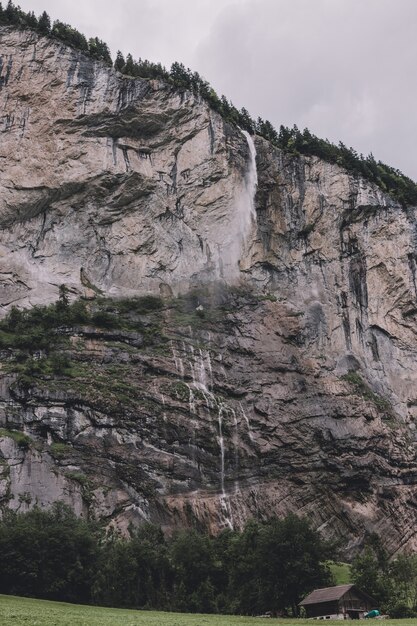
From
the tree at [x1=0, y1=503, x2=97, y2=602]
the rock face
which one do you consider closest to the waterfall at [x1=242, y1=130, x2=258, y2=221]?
the rock face

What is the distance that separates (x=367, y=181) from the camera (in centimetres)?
8581

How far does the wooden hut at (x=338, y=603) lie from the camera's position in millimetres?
41812

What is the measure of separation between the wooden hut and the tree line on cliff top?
52.5m

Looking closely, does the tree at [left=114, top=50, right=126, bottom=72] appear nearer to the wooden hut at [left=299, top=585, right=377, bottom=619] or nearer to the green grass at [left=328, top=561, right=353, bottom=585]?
the green grass at [left=328, top=561, right=353, bottom=585]

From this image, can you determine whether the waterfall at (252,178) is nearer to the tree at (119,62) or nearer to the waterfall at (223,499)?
the tree at (119,62)

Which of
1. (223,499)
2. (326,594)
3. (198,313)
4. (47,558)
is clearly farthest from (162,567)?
(198,313)

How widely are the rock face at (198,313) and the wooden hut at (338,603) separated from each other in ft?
50.0

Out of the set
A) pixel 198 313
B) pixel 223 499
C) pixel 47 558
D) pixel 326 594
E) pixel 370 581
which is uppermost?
pixel 198 313

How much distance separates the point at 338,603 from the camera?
4184cm

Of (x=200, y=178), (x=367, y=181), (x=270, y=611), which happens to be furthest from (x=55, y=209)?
(x=270, y=611)

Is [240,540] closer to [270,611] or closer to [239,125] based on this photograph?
[270,611]

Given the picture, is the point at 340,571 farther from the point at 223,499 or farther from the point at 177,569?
the point at 177,569

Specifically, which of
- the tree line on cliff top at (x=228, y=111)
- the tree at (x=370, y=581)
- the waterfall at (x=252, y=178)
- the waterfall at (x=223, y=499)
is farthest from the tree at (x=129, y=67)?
the tree at (x=370, y=581)

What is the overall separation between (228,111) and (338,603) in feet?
197
